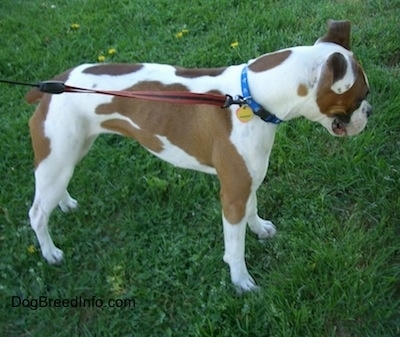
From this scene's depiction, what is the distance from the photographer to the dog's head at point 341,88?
2.39 meters

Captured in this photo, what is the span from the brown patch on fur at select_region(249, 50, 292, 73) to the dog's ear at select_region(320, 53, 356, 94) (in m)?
0.23

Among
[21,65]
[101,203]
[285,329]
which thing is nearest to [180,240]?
[101,203]

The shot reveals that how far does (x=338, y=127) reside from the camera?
2656mm

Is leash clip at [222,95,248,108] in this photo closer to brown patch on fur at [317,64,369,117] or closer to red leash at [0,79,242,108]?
red leash at [0,79,242,108]

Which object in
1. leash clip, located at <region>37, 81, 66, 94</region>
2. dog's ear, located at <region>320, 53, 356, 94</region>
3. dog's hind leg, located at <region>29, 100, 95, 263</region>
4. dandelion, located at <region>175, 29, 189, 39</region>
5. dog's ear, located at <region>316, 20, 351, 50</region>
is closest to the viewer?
dog's ear, located at <region>320, 53, 356, 94</region>

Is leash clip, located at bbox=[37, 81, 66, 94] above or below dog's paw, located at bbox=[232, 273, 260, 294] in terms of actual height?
above

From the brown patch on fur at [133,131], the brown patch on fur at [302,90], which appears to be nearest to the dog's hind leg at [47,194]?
the brown patch on fur at [133,131]

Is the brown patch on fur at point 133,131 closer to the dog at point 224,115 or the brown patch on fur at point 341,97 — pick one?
the dog at point 224,115

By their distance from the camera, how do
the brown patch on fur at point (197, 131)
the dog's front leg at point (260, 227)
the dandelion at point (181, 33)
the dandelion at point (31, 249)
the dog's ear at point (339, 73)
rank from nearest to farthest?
the dog's ear at point (339, 73) < the brown patch on fur at point (197, 131) < the dog's front leg at point (260, 227) < the dandelion at point (31, 249) < the dandelion at point (181, 33)

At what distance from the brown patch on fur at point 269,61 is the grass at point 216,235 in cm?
106

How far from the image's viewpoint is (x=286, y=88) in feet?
8.25

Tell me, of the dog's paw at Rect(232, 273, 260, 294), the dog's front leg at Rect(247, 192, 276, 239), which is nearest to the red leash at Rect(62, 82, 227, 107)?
the dog's front leg at Rect(247, 192, 276, 239)

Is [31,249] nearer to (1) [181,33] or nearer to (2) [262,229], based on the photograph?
(2) [262,229]

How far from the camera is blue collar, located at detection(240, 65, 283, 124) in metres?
2.57
